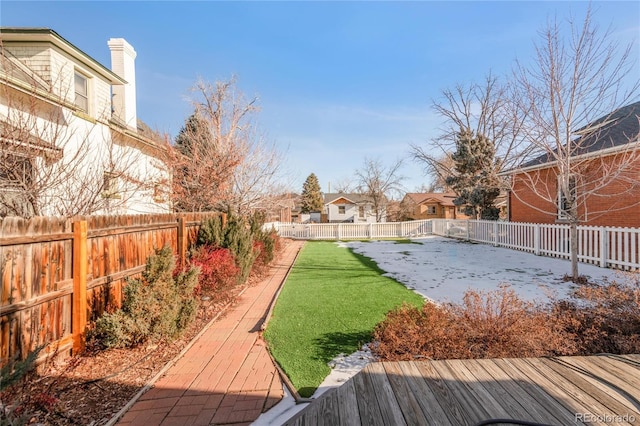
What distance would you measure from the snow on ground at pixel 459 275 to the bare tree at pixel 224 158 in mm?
5490

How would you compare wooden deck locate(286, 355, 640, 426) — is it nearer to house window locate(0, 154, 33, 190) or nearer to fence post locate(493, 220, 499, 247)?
house window locate(0, 154, 33, 190)

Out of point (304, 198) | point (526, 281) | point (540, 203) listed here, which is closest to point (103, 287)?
point (526, 281)

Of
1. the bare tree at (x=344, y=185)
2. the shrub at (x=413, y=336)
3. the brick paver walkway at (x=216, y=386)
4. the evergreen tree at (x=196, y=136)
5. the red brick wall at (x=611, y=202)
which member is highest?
the bare tree at (x=344, y=185)

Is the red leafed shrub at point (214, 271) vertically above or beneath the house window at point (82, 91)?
beneath

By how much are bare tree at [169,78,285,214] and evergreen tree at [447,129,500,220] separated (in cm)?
1106

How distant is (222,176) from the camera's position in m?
11.2

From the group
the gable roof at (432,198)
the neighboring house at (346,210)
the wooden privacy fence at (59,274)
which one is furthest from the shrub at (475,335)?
the neighboring house at (346,210)

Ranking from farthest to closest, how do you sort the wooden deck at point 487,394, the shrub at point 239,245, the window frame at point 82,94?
the window frame at point 82,94, the shrub at point 239,245, the wooden deck at point 487,394

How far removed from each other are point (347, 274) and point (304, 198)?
41071 mm

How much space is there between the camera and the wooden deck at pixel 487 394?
185 centimetres

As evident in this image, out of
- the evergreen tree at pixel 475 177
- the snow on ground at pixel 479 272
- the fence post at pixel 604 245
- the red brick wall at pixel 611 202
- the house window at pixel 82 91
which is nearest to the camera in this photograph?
the snow on ground at pixel 479 272

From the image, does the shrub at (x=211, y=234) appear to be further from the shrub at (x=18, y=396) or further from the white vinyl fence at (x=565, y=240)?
the white vinyl fence at (x=565, y=240)

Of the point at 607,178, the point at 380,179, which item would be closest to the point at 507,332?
the point at 607,178

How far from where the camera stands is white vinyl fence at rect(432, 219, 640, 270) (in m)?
7.96
